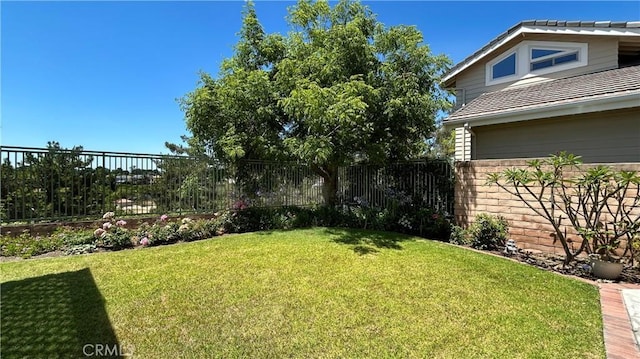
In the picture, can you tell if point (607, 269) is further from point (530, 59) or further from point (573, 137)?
point (530, 59)

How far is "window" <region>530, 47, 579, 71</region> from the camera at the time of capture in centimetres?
1018

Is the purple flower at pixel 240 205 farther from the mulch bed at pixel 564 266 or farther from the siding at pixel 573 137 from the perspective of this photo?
the siding at pixel 573 137

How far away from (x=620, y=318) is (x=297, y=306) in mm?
4396

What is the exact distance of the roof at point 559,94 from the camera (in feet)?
24.9

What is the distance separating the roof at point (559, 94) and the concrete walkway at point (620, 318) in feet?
15.8

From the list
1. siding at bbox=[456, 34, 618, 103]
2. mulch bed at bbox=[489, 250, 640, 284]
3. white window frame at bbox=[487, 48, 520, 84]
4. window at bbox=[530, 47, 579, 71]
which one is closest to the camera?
mulch bed at bbox=[489, 250, 640, 284]

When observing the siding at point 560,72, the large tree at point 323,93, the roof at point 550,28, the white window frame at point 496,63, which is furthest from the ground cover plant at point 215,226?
the roof at point 550,28

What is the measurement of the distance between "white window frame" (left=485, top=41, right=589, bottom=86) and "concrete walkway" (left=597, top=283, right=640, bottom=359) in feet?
26.1

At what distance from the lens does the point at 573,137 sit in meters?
9.02

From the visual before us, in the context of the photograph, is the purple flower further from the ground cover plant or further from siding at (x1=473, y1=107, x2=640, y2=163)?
siding at (x1=473, y1=107, x2=640, y2=163)

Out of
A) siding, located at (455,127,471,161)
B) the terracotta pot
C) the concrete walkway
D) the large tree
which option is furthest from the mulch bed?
siding, located at (455,127,471,161)

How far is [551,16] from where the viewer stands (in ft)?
38.0

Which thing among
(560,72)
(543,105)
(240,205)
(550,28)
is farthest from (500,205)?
(240,205)

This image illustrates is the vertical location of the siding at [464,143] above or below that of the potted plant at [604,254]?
above
